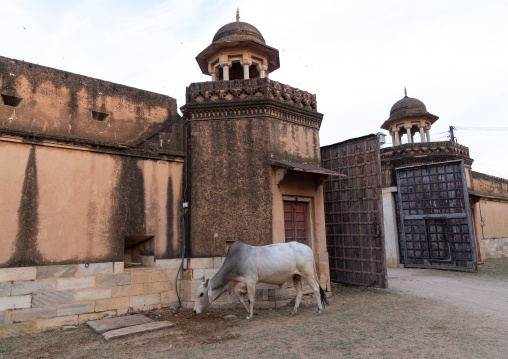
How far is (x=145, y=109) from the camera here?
28.3 feet

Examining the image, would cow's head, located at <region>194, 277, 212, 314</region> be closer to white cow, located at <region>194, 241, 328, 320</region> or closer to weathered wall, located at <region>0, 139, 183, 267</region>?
white cow, located at <region>194, 241, 328, 320</region>

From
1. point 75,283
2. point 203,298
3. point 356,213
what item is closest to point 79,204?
point 75,283

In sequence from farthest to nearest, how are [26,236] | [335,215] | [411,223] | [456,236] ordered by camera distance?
[411,223], [456,236], [335,215], [26,236]

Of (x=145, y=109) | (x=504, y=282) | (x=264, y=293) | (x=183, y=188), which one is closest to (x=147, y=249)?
(x=183, y=188)

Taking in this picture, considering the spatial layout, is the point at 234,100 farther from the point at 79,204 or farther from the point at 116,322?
the point at 116,322

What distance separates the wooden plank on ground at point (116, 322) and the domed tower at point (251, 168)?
181 centimetres

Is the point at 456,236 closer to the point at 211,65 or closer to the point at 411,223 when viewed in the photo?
the point at 411,223

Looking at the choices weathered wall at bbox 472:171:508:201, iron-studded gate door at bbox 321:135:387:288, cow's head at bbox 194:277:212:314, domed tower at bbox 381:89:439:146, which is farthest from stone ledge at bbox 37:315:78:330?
weathered wall at bbox 472:171:508:201

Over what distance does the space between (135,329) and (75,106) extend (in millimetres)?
5027

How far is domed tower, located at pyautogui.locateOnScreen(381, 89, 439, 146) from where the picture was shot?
17000 millimetres

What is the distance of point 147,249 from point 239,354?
3.89m

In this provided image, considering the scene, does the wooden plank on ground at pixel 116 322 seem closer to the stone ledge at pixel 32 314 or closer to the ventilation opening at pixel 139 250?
the stone ledge at pixel 32 314

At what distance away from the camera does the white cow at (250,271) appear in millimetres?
6660

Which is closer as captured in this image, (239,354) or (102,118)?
(239,354)
